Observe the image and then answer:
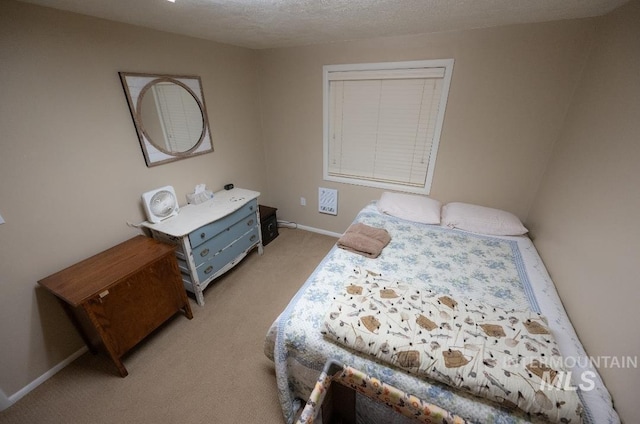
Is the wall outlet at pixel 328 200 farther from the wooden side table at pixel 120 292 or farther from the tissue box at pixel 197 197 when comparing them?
the wooden side table at pixel 120 292

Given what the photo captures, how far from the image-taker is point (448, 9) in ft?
4.80

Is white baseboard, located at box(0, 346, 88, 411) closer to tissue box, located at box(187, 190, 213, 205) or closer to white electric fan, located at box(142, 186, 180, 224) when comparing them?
white electric fan, located at box(142, 186, 180, 224)

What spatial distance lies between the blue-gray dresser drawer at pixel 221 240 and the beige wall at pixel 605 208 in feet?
7.85

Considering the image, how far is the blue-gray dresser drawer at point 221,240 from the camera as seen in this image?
204 cm

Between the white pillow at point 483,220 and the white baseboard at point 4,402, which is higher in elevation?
the white pillow at point 483,220

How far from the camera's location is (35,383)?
156cm

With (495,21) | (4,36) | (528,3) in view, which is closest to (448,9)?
(528,3)

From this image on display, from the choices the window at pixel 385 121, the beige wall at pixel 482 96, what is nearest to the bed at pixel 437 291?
the beige wall at pixel 482 96

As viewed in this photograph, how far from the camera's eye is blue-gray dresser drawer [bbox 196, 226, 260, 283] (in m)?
2.11

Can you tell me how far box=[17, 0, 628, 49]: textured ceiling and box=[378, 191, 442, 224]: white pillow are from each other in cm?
138

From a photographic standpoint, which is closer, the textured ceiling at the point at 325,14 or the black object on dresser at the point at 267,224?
the textured ceiling at the point at 325,14

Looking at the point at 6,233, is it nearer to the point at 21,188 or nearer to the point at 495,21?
the point at 21,188

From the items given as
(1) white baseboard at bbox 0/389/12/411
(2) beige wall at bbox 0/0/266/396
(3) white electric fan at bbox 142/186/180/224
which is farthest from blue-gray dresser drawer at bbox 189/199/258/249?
(1) white baseboard at bbox 0/389/12/411

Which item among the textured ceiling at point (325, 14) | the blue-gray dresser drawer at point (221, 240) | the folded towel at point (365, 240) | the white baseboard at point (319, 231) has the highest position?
the textured ceiling at point (325, 14)
